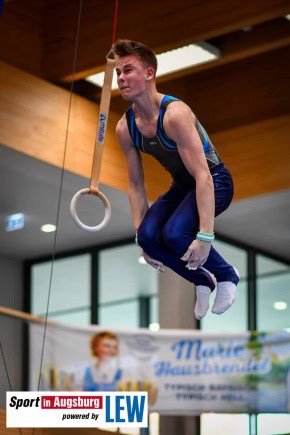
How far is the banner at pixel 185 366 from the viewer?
39.9 ft

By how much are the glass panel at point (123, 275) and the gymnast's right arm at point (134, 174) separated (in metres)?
8.20

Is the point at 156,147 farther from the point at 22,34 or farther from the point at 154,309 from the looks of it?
the point at 154,309

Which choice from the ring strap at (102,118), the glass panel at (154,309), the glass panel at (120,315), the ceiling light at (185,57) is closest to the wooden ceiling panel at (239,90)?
the ceiling light at (185,57)

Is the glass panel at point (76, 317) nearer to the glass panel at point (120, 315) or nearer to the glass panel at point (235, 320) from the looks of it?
the glass panel at point (120, 315)

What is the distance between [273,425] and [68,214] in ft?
10.1

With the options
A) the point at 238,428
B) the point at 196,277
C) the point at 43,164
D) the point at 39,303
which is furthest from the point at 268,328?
the point at 196,277

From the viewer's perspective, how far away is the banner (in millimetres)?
12172

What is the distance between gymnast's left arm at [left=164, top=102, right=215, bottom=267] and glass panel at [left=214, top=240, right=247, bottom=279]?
26.5ft

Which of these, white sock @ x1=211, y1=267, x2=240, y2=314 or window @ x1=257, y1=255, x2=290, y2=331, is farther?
window @ x1=257, y1=255, x2=290, y2=331

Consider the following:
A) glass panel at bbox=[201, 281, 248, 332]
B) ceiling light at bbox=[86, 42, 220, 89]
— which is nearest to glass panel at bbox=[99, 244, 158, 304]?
glass panel at bbox=[201, 281, 248, 332]

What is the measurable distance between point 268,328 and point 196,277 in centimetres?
786

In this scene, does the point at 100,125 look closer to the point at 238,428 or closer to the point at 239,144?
the point at 239,144

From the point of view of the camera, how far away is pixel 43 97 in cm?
1088

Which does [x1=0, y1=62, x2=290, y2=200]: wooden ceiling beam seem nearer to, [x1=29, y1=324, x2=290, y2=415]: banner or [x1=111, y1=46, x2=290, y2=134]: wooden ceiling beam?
[x1=111, y1=46, x2=290, y2=134]: wooden ceiling beam
